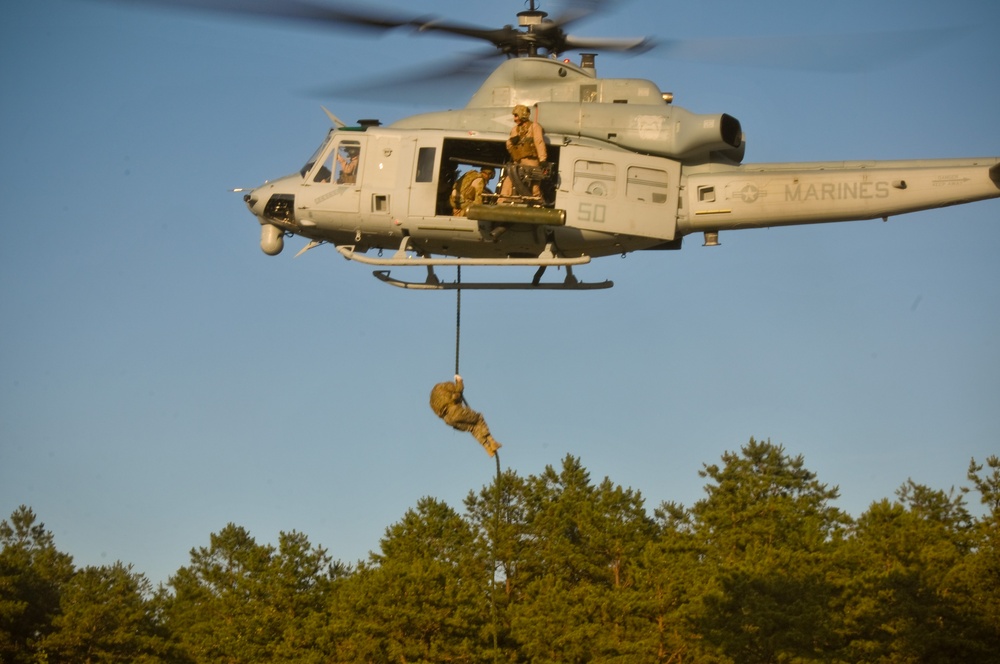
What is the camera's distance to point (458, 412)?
923 inches

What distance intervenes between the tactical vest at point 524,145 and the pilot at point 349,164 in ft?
8.61

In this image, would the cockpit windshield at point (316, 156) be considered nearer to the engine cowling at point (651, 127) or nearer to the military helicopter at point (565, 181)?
the military helicopter at point (565, 181)

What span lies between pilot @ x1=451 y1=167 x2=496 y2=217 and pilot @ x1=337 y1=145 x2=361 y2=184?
1.61m

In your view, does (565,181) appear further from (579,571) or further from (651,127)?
(579,571)

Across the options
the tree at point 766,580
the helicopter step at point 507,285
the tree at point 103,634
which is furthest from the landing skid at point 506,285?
the tree at point 103,634

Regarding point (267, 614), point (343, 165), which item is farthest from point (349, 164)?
point (267, 614)

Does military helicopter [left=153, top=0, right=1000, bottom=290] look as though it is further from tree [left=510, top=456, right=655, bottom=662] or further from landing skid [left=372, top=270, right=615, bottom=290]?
tree [left=510, top=456, right=655, bottom=662]

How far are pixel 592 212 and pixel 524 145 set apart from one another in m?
1.40

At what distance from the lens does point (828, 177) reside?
23.8 metres

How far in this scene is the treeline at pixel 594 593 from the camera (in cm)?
4512

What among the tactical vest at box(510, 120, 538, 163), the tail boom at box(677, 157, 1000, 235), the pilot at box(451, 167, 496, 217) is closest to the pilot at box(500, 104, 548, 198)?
the tactical vest at box(510, 120, 538, 163)

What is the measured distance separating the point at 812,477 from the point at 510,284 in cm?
5269

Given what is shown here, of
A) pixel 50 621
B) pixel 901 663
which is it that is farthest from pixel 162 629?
pixel 901 663

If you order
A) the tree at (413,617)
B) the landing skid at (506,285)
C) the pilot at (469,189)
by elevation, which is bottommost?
the tree at (413,617)
